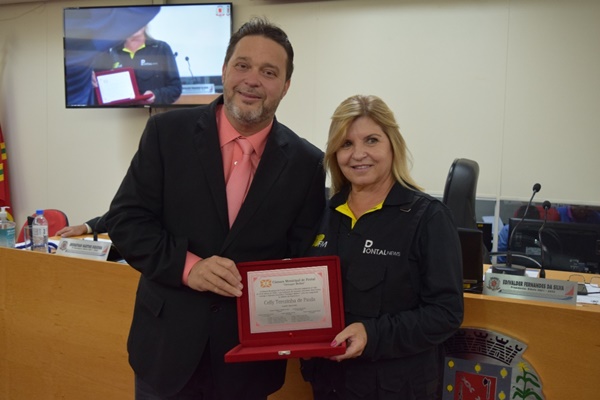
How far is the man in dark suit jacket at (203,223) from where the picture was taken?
1494 millimetres

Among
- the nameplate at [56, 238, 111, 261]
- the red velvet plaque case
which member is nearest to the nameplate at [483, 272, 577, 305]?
the nameplate at [56, 238, 111, 261]

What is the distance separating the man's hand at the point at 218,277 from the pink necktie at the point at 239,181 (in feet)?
0.50

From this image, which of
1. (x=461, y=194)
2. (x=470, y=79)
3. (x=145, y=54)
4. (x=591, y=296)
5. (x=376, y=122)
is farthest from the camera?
(x=145, y=54)

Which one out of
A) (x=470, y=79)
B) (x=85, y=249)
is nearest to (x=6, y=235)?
(x=85, y=249)

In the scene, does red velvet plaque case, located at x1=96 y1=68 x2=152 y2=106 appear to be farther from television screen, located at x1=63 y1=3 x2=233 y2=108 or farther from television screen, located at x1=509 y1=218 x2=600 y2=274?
television screen, located at x1=509 y1=218 x2=600 y2=274

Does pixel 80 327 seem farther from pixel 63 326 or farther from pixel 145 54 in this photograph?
pixel 145 54

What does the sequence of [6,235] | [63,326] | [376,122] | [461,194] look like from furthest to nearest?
[6,235] → [63,326] → [461,194] → [376,122]

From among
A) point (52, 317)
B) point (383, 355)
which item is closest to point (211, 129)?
point (383, 355)

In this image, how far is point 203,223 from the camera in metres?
1.50

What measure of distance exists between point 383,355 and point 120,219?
0.79 m

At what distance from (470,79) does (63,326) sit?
3.24 m

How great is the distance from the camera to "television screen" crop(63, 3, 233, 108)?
15.0ft

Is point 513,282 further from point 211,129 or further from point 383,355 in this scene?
point 211,129

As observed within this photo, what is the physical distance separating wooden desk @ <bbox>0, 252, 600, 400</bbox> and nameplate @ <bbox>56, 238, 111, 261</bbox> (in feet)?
0.14
